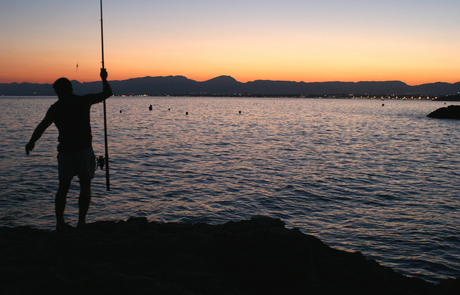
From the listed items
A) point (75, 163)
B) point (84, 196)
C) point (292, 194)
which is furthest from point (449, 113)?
point (75, 163)

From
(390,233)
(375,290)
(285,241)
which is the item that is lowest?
(390,233)

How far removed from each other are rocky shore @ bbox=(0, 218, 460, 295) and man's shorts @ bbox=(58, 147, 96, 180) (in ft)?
3.22

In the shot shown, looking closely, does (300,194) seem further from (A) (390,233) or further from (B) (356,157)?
(B) (356,157)

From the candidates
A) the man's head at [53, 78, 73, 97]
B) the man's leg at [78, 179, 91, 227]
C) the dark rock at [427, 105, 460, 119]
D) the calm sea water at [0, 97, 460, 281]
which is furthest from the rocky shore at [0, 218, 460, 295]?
the dark rock at [427, 105, 460, 119]

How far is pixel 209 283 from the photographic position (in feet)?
12.6

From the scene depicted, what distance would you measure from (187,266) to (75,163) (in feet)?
9.30

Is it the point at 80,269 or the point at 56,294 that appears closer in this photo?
the point at 56,294

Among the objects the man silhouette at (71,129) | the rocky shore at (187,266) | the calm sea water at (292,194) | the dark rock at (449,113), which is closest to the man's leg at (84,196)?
the man silhouette at (71,129)

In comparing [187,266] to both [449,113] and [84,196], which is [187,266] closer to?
[84,196]

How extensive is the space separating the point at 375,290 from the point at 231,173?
10.8 metres

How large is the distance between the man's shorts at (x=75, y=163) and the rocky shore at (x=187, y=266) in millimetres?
980

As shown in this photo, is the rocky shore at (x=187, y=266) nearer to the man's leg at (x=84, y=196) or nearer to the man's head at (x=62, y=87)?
the man's leg at (x=84, y=196)

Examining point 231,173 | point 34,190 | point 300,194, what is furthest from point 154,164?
point 300,194

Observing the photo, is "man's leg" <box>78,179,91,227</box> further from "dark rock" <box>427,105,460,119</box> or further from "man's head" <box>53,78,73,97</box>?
"dark rock" <box>427,105,460,119</box>
